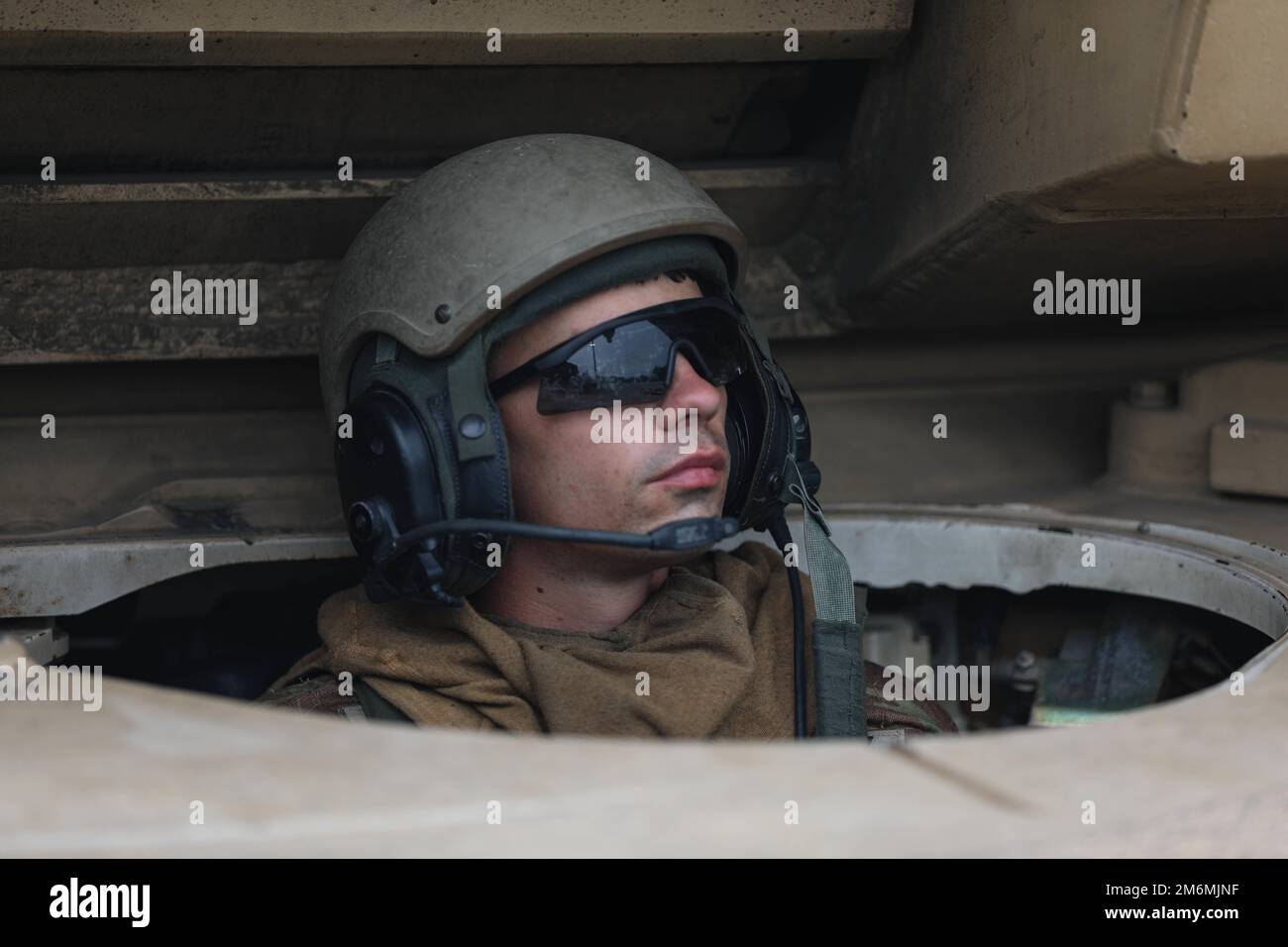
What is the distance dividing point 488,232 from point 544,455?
0.25 metres

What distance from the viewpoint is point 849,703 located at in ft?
5.36

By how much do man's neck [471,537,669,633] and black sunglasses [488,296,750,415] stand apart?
7.1 inches

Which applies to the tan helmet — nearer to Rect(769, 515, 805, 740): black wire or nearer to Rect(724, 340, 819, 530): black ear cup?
Rect(724, 340, 819, 530): black ear cup

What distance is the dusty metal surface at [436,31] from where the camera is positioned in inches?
64.4

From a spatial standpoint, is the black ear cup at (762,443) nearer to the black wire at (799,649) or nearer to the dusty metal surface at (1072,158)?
the black wire at (799,649)

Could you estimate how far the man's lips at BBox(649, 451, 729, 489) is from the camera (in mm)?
1610

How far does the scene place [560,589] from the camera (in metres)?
1.70

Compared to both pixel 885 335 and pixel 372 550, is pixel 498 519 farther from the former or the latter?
pixel 885 335
